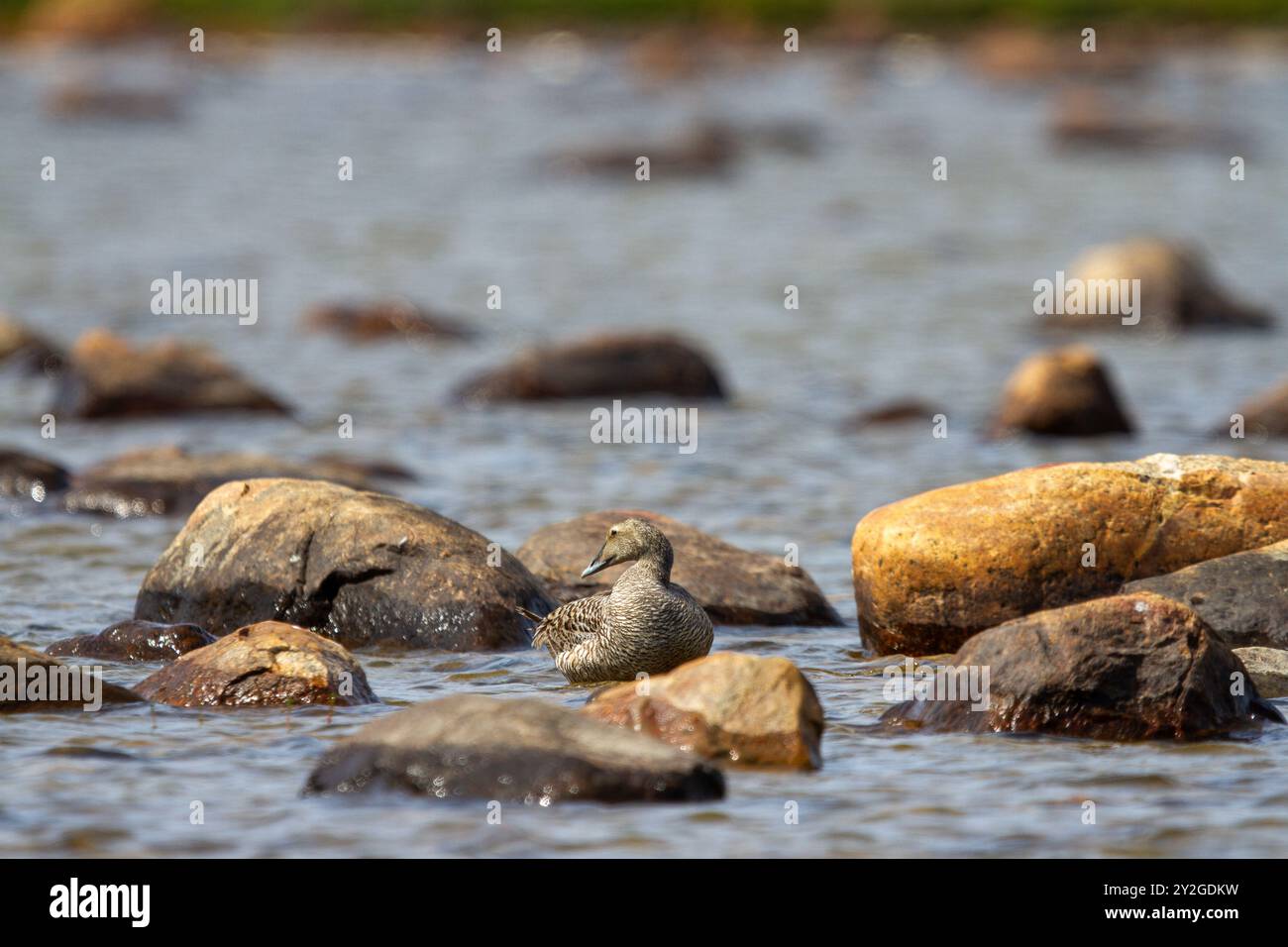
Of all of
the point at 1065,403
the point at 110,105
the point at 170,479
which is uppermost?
the point at 110,105

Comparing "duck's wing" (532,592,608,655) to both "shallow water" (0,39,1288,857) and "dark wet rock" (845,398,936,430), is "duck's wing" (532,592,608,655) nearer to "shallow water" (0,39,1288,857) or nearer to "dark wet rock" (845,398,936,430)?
"shallow water" (0,39,1288,857)

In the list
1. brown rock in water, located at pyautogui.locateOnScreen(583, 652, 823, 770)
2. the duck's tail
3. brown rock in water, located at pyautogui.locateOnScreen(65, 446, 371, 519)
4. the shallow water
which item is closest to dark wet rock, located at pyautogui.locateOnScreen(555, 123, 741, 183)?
the shallow water

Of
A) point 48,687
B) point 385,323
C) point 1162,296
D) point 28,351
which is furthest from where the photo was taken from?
point 1162,296

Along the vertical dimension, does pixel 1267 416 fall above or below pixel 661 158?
below

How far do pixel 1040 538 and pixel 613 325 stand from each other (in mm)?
15578

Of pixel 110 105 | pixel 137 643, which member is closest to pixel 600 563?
pixel 137 643

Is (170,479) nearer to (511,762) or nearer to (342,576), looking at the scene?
(342,576)

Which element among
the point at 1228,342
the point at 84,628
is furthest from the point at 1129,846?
the point at 1228,342

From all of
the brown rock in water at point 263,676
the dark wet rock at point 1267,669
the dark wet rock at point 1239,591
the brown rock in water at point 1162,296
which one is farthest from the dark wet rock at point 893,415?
the brown rock in water at point 263,676

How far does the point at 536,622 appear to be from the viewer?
13148 mm

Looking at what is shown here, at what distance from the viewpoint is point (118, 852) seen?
8.92 metres

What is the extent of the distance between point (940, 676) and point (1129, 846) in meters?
2.19

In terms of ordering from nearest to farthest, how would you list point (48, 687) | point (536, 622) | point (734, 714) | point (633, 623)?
point (734, 714) → point (48, 687) → point (633, 623) → point (536, 622)

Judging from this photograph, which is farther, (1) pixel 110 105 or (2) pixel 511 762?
(1) pixel 110 105
